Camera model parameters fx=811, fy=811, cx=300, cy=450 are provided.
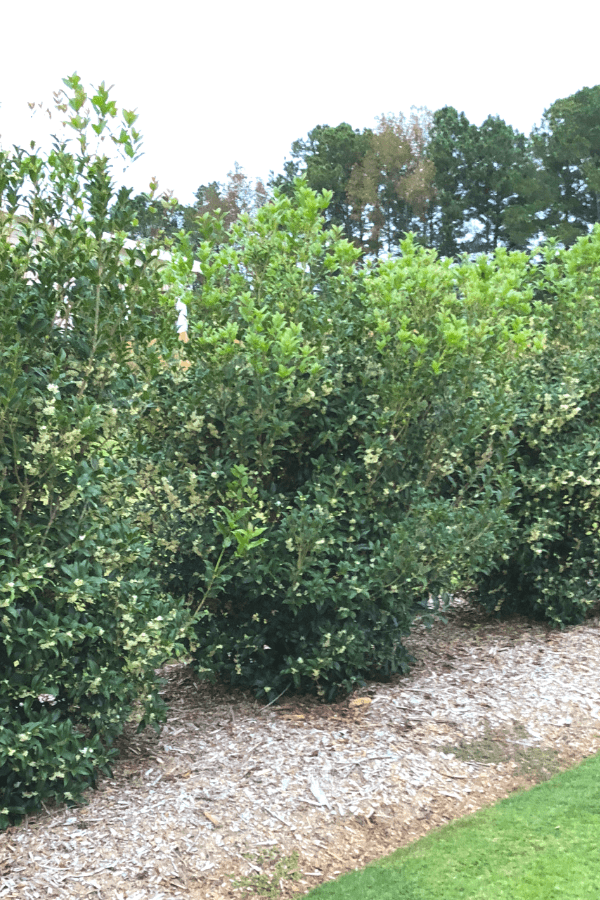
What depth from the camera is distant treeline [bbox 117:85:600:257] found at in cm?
3428

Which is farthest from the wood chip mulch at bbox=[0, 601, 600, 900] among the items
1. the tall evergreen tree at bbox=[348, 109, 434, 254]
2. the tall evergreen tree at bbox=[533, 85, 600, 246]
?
the tall evergreen tree at bbox=[348, 109, 434, 254]

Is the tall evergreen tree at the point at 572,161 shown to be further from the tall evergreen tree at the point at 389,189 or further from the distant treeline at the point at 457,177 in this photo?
the tall evergreen tree at the point at 389,189

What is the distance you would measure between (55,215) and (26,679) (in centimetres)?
207

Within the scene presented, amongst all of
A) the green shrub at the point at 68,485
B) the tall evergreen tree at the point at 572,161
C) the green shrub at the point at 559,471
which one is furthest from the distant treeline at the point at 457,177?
the green shrub at the point at 68,485

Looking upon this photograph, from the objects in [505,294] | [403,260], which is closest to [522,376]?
[505,294]

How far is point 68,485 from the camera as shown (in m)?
3.50

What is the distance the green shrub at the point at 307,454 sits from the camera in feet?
14.2

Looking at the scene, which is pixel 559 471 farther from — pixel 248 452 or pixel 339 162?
pixel 339 162

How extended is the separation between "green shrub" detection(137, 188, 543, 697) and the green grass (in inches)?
47.7

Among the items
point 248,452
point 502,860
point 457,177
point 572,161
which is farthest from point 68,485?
point 457,177

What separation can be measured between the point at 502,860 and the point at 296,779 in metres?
1.02

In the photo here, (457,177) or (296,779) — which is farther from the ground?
(457,177)

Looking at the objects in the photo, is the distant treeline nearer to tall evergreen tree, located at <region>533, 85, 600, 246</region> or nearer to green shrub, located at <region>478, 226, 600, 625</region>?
tall evergreen tree, located at <region>533, 85, 600, 246</region>

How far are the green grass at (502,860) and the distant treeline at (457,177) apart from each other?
2979 centimetres
